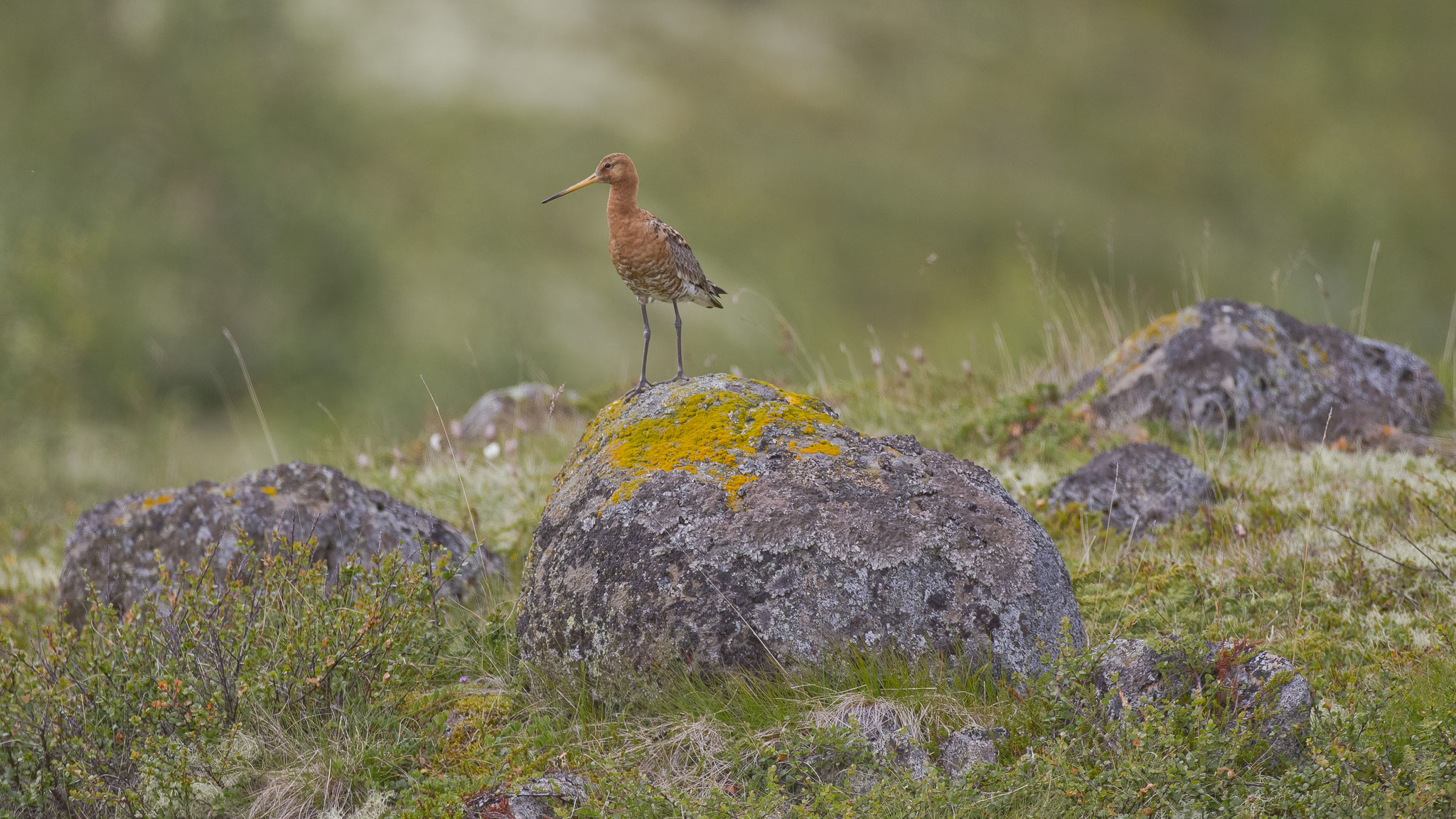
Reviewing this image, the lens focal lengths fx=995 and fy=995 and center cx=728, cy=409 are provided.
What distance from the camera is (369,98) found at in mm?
61938

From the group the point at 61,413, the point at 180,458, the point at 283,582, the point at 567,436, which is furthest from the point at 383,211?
the point at 283,582

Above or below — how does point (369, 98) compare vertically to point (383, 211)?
above

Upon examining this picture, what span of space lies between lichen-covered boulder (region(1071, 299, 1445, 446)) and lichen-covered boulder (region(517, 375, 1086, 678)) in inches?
153

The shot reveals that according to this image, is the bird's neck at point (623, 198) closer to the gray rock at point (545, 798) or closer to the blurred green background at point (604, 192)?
the blurred green background at point (604, 192)

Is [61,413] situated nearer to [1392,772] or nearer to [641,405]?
[641,405]

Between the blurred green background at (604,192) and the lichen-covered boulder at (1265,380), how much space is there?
88cm

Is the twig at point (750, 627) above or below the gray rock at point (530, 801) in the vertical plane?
above

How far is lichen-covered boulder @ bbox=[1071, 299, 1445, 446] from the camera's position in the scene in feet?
25.5

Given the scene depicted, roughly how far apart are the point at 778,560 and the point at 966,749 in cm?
106

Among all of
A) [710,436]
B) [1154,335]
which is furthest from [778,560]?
[1154,335]

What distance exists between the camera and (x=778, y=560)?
426 centimetres

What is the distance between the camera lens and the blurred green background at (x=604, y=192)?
20.7 m

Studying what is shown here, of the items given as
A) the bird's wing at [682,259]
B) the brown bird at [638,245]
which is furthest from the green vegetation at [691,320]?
the brown bird at [638,245]

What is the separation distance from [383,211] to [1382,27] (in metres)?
66.8
